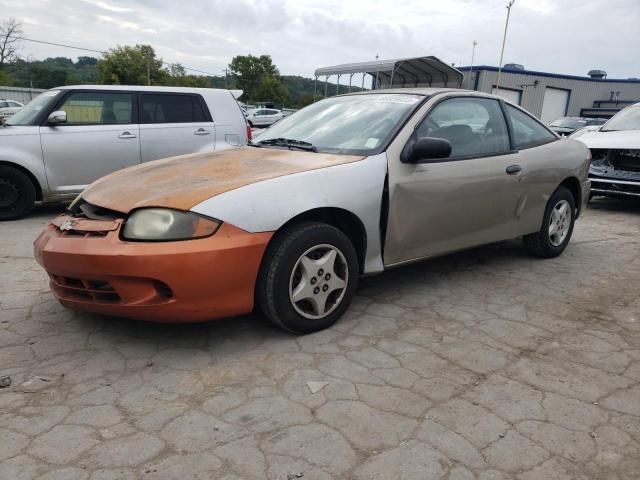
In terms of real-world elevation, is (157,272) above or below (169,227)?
below

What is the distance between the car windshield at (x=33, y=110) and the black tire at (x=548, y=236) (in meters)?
5.52

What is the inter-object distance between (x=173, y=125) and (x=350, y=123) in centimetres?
370

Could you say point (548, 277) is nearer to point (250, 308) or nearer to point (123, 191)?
point (250, 308)

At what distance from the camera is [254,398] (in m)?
2.33

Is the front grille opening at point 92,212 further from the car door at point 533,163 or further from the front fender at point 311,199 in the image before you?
the car door at point 533,163

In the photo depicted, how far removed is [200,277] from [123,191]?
32.2 inches

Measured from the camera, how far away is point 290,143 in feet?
12.1

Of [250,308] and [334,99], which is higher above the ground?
[334,99]

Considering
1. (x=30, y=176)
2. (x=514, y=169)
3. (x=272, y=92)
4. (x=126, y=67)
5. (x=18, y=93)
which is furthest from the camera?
(x=272, y=92)

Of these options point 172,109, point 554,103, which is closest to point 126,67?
point 554,103

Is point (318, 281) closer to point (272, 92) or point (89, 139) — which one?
point (89, 139)

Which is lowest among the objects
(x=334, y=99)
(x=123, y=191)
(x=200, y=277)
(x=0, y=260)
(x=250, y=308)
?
(x=0, y=260)

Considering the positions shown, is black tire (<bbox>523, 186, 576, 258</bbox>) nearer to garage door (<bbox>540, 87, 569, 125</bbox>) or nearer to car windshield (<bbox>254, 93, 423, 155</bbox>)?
car windshield (<bbox>254, 93, 423, 155</bbox>)

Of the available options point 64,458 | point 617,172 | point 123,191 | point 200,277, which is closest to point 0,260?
point 123,191
